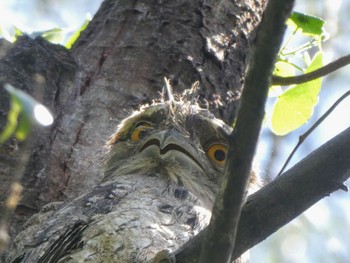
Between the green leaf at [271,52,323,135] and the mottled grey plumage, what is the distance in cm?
64

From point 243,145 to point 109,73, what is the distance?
236 cm

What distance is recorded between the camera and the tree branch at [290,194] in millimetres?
2074

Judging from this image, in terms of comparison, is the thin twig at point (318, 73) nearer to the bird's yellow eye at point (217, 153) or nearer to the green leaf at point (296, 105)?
the bird's yellow eye at point (217, 153)

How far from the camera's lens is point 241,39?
4.26 meters

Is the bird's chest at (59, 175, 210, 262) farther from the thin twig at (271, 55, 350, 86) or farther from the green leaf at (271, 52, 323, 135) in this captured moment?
the green leaf at (271, 52, 323, 135)

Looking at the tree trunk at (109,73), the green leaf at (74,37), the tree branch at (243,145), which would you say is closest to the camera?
the tree branch at (243,145)

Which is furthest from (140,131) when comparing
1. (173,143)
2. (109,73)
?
(109,73)

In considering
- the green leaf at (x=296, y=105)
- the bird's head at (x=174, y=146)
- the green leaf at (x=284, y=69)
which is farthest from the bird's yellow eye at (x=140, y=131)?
the green leaf at (x=284, y=69)

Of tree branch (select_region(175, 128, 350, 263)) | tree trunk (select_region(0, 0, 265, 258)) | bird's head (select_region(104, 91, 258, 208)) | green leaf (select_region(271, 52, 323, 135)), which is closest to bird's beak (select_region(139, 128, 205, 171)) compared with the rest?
bird's head (select_region(104, 91, 258, 208))

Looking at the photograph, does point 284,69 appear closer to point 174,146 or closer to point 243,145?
point 174,146

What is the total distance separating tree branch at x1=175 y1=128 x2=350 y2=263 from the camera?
81.7 inches

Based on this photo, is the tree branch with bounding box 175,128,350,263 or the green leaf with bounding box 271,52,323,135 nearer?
the tree branch with bounding box 175,128,350,263

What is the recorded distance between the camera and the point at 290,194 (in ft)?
7.00

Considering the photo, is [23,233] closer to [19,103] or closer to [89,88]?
[89,88]
